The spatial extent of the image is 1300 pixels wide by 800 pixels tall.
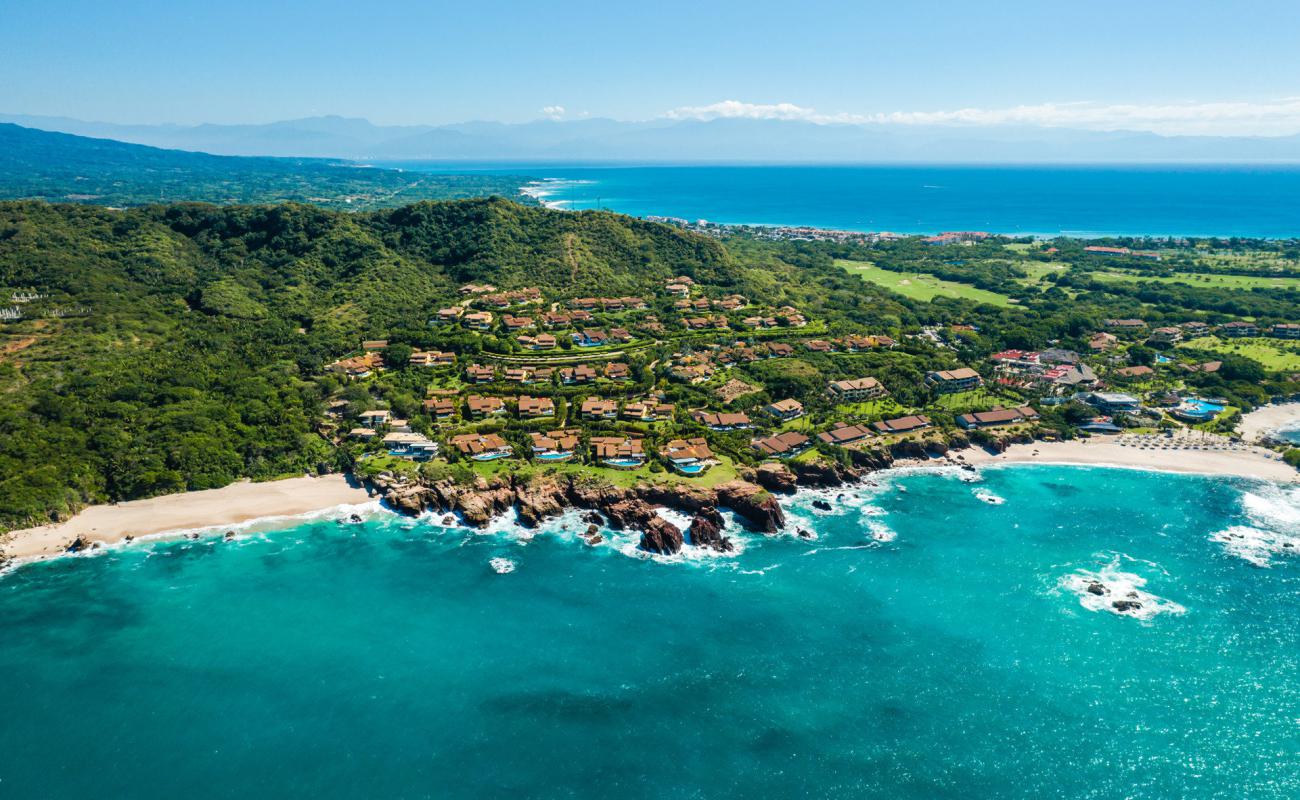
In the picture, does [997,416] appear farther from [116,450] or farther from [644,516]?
[116,450]

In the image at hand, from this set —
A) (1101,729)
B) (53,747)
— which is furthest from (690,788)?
(53,747)

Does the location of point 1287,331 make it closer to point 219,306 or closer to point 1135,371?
point 1135,371

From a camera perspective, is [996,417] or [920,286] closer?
[996,417]

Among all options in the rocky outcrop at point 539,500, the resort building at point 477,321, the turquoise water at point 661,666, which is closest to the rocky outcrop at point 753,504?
the turquoise water at point 661,666

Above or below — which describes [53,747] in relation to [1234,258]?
below

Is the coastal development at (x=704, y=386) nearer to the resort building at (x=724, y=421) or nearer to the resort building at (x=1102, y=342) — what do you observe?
the resort building at (x=724, y=421)

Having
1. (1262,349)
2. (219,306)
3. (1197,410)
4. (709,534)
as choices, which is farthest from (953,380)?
(219,306)
